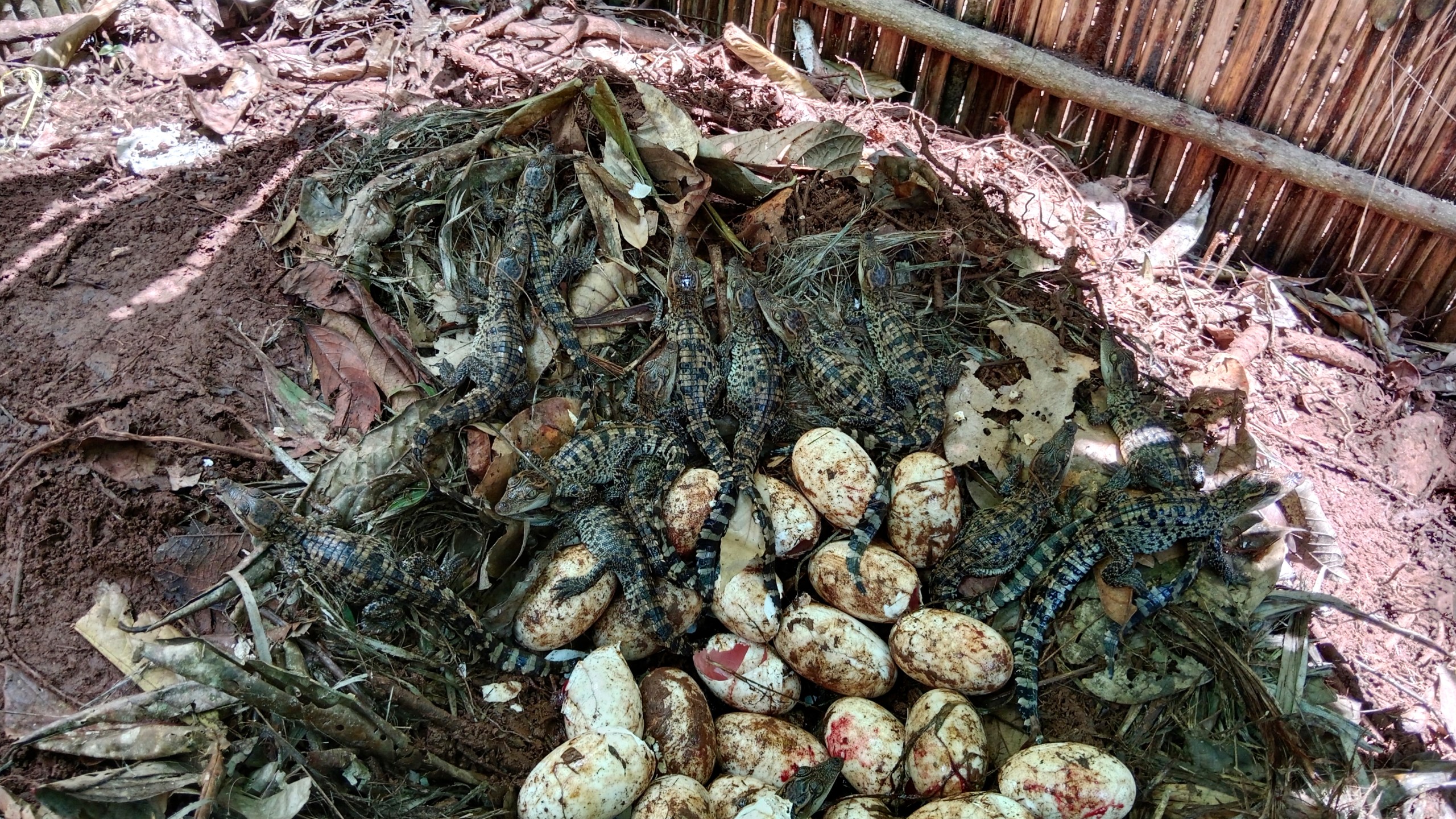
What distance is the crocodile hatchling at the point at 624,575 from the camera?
2.97m

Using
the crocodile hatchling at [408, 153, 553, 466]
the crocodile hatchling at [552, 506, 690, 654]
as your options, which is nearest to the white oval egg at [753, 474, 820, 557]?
the crocodile hatchling at [552, 506, 690, 654]

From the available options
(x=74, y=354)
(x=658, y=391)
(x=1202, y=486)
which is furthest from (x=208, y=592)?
(x=1202, y=486)

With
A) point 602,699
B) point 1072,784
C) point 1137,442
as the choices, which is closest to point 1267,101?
point 1137,442

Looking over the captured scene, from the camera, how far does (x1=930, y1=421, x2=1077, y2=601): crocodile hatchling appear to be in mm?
3051

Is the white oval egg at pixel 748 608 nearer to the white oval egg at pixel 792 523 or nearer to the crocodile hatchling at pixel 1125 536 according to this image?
the white oval egg at pixel 792 523

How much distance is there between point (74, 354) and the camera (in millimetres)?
3416

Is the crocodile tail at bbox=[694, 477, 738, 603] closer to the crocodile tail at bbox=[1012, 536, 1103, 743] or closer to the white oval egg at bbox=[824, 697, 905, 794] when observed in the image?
the white oval egg at bbox=[824, 697, 905, 794]

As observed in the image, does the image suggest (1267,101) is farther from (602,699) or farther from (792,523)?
(602,699)

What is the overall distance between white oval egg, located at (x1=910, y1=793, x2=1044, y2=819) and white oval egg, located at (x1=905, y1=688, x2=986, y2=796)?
0.08m

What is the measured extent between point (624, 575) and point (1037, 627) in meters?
1.49

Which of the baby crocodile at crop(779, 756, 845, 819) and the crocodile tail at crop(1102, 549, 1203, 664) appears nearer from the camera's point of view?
the baby crocodile at crop(779, 756, 845, 819)

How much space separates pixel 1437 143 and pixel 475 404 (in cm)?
462

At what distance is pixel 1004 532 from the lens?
10.0 feet

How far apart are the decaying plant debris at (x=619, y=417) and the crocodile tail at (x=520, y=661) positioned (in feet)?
0.17
